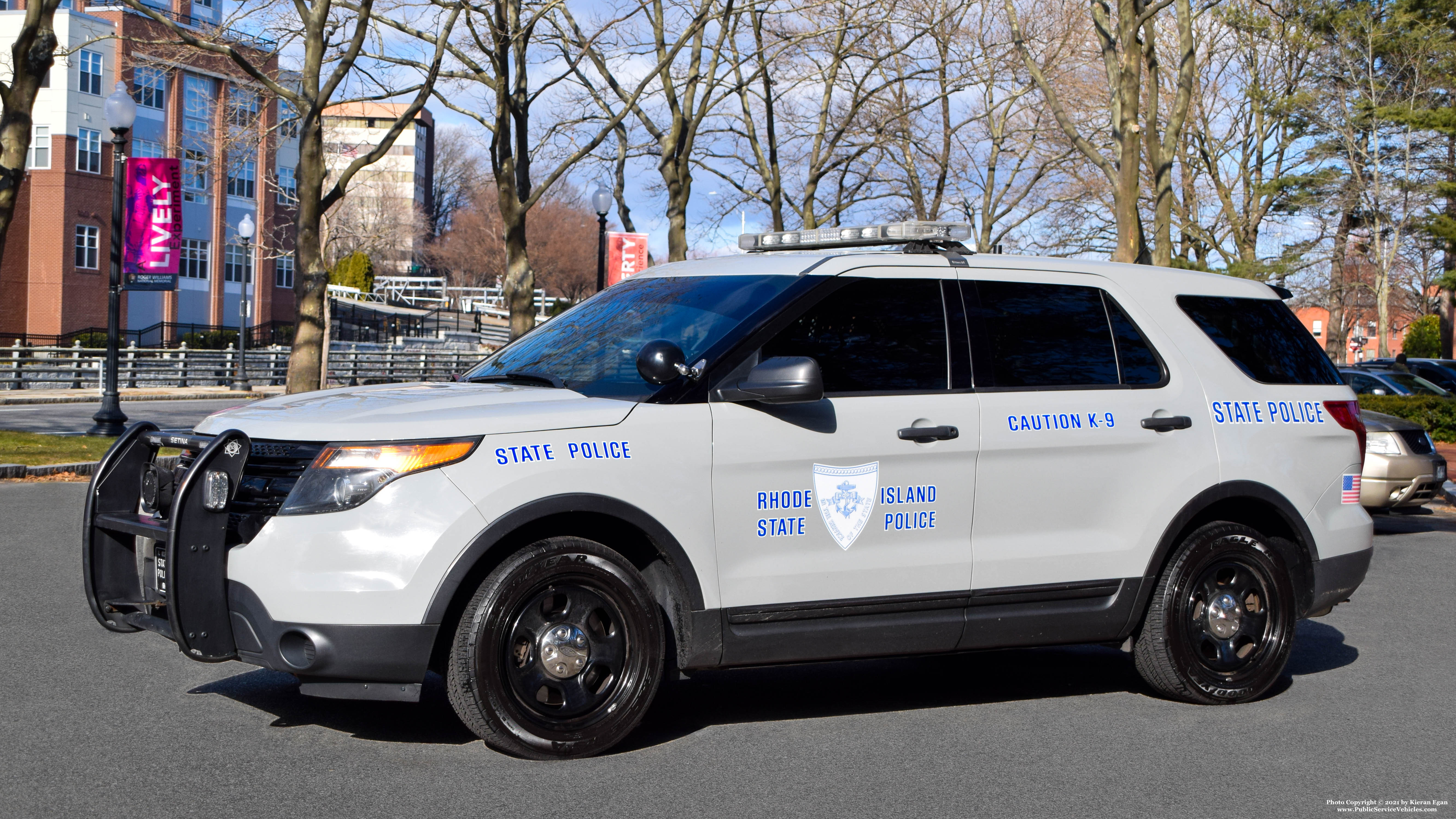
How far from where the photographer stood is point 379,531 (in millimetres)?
4855

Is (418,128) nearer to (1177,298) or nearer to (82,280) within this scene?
(82,280)

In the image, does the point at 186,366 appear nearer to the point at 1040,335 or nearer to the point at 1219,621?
the point at 1040,335

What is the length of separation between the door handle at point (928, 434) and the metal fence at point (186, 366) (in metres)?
31.4

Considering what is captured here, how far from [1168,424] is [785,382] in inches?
78.8

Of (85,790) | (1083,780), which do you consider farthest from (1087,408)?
(85,790)

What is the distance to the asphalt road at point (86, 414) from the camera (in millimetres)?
23891

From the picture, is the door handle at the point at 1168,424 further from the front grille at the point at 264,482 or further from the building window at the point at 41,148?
the building window at the point at 41,148

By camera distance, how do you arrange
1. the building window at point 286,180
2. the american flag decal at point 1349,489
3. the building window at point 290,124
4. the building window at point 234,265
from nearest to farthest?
the american flag decal at point 1349,489, the building window at point 290,124, the building window at point 234,265, the building window at point 286,180

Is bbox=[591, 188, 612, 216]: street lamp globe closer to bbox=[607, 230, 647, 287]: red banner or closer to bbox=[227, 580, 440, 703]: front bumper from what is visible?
bbox=[607, 230, 647, 287]: red banner

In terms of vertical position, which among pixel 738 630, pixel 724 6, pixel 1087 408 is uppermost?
pixel 724 6

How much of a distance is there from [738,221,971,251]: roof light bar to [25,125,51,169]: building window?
178 feet

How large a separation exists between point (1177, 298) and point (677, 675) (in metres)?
2.98

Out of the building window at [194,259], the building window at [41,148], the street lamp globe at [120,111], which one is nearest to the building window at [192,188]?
the building window at [194,259]

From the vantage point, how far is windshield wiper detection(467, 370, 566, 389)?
570 cm
